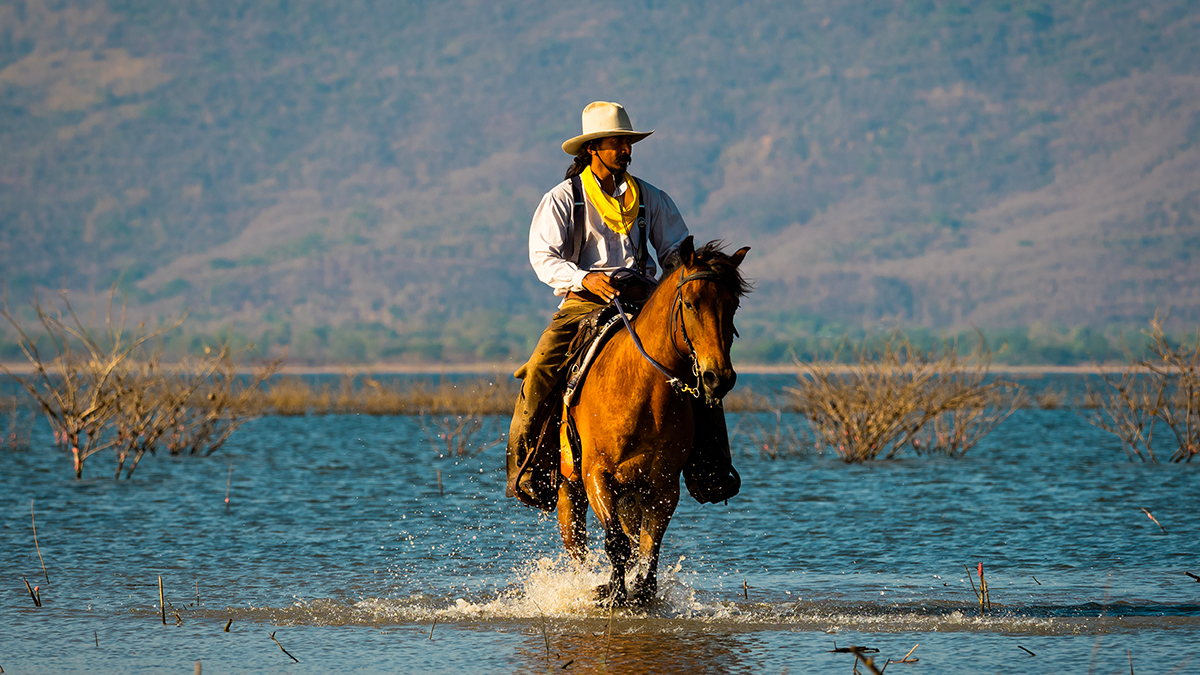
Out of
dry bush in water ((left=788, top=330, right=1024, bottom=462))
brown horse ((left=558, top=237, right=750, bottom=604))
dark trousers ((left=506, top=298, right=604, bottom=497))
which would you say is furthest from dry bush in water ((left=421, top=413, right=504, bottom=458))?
brown horse ((left=558, top=237, right=750, bottom=604))

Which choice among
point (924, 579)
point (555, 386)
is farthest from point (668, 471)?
point (924, 579)

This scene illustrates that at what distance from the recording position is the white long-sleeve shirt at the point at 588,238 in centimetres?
731

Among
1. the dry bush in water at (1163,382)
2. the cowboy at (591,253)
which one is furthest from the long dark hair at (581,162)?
the dry bush in water at (1163,382)

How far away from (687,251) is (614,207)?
1200mm

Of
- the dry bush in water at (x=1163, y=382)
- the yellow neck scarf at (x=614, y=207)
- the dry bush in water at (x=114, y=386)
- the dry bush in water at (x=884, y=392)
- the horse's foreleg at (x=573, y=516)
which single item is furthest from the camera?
the dry bush in water at (x=884, y=392)

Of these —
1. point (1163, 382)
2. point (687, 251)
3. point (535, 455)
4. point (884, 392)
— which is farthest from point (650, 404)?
point (884, 392)

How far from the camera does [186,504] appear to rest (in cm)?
1554

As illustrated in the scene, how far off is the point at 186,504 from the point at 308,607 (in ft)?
26.0

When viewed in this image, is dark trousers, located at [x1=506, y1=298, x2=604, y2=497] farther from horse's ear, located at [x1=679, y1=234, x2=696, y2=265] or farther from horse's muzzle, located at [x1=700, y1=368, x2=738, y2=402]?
horse's muzzle, located at [x1=700, y1=368, x2=738, y2=402]

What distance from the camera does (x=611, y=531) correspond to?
6.85 m

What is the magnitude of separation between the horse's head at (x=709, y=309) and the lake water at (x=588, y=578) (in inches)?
58.8

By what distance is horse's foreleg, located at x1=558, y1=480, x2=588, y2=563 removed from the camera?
7.57 m

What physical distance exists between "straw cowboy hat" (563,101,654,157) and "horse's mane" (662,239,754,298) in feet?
4.19

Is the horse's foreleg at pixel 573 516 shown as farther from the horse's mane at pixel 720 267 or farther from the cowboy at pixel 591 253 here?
the horse's mane at pixel 720 267
